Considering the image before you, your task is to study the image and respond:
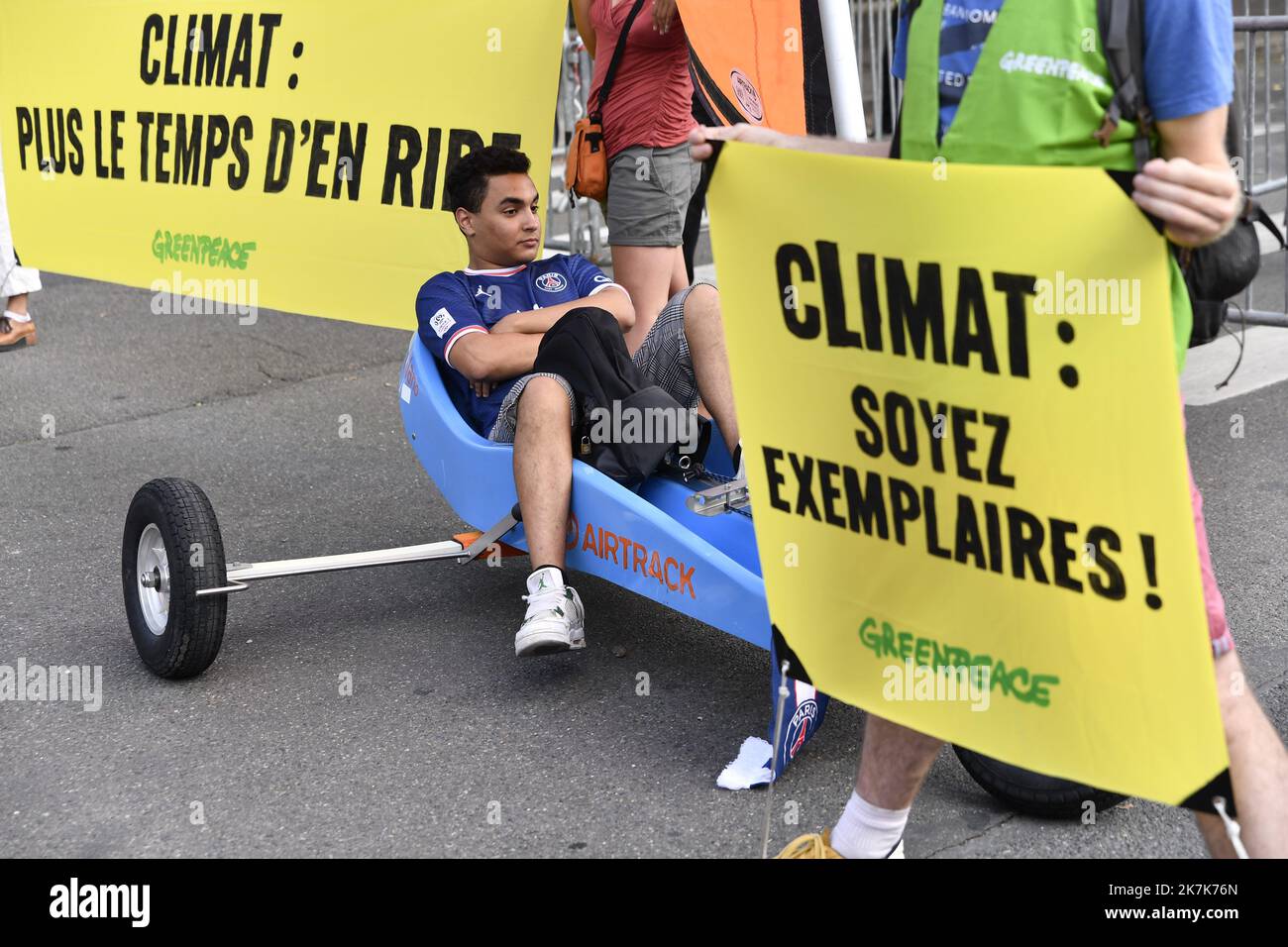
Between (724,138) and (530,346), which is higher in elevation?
(724,138)

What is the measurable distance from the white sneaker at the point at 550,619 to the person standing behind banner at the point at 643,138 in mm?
1534

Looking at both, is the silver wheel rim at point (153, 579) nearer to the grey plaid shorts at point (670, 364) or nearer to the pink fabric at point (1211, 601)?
the grey plaid shorts at point (670, 364)

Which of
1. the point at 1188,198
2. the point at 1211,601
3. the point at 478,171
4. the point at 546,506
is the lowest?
the point at 546,506

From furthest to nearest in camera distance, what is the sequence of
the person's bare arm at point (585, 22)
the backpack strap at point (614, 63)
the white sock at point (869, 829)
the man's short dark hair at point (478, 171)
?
the person's bare arm at point (585, 22) < the backpack strap at point (614, 63) < the man's short dark hair at point (478, 171) < the white sock at point (869, 829)

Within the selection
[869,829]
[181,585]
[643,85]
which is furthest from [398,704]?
[643,85]

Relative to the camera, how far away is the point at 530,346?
A: 3969 mm

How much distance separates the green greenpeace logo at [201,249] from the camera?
520 cm

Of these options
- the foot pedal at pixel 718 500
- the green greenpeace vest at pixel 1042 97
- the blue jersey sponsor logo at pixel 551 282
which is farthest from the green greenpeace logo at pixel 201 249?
the green greenpeace vest at pixel 1042 97

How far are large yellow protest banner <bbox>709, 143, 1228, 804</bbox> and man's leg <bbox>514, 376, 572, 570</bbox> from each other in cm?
116

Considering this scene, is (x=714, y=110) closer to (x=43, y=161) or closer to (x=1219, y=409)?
(x=1219, y=409)

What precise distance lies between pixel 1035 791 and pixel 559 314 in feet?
6.08

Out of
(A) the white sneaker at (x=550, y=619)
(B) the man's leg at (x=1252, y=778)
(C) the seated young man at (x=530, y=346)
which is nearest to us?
(B) the man's leg at (x=1252, y=778)

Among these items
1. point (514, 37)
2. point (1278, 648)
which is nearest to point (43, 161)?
point (514, 37)

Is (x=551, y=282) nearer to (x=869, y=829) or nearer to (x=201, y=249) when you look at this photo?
(x=201, y=249)
